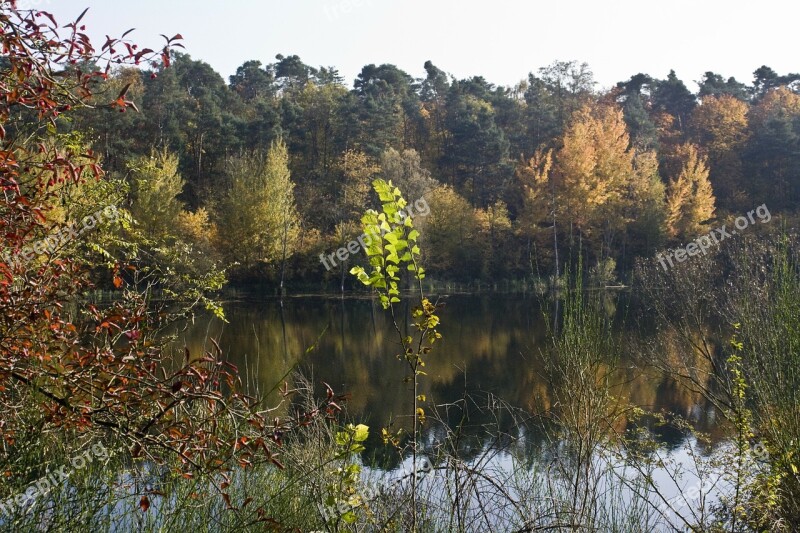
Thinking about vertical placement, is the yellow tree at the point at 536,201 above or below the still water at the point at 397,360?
above

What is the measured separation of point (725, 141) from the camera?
130 feet

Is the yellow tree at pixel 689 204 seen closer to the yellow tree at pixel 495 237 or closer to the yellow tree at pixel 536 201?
the yellow tree at pixel 536 201

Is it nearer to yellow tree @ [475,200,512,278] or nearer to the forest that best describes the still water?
the forest

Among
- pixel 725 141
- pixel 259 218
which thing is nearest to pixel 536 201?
pixel 259 218

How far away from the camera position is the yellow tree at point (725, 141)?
38.2 meters

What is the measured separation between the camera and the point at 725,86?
154 ft

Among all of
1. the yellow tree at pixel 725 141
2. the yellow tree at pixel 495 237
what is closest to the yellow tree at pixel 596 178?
the yellow tree at pixel 495 237

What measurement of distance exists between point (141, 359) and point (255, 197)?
96.6 feet

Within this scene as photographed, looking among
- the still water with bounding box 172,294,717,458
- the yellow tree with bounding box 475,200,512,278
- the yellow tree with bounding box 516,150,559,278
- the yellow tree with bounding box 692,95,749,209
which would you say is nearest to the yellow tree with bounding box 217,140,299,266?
the still water with bounding box 172,294,717,458

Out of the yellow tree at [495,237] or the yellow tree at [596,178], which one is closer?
the yellow tree at [596,178]

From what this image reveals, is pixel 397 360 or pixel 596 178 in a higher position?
pixel 596 178

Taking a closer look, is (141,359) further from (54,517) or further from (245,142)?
(245,142)

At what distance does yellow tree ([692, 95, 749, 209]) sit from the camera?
125 ft

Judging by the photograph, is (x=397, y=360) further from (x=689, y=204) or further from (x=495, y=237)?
(x=689, y=204)
